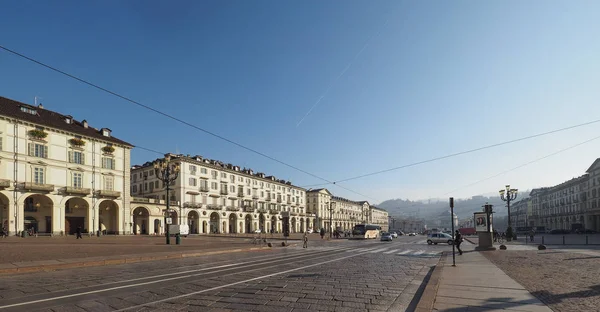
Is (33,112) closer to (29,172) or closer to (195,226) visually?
(29,172)

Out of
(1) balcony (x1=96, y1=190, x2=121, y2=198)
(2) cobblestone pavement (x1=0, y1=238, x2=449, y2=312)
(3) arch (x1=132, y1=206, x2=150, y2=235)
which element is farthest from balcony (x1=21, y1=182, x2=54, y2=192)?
(2) cobblestone pavement (x1=0, y1=238, x2=449, y2=312)

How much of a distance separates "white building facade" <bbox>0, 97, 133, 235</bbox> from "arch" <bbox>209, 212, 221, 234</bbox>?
23598 mm

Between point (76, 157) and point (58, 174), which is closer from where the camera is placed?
point (58, 174)

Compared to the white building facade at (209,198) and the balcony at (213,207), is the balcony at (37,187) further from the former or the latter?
the balcony at (213,207)

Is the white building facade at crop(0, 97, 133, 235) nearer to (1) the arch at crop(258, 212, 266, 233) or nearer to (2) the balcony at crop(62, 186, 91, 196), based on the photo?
(2) the balcony at crop(62, 186, 91, 196)

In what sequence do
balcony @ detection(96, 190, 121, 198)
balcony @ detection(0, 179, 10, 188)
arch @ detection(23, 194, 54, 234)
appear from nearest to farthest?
balcony @ detection(0, 179, 10, 188), arch @ detection(23, 194, 54, 234), balcony @ detection(96, 190, 121, 198)

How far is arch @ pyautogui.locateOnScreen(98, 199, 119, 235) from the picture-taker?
54.3 m

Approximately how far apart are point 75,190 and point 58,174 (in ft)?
8.70

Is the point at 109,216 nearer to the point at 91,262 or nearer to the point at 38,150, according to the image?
the point at 38,150

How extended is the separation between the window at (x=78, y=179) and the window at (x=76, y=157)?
1450 millimetres

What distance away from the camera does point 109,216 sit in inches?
2197

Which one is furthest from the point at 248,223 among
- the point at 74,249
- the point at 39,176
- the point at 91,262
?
the point at 91,262

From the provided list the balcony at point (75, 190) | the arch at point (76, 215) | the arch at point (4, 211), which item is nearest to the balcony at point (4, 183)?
the arch at point (4, 211)

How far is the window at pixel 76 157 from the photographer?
4847 cm
